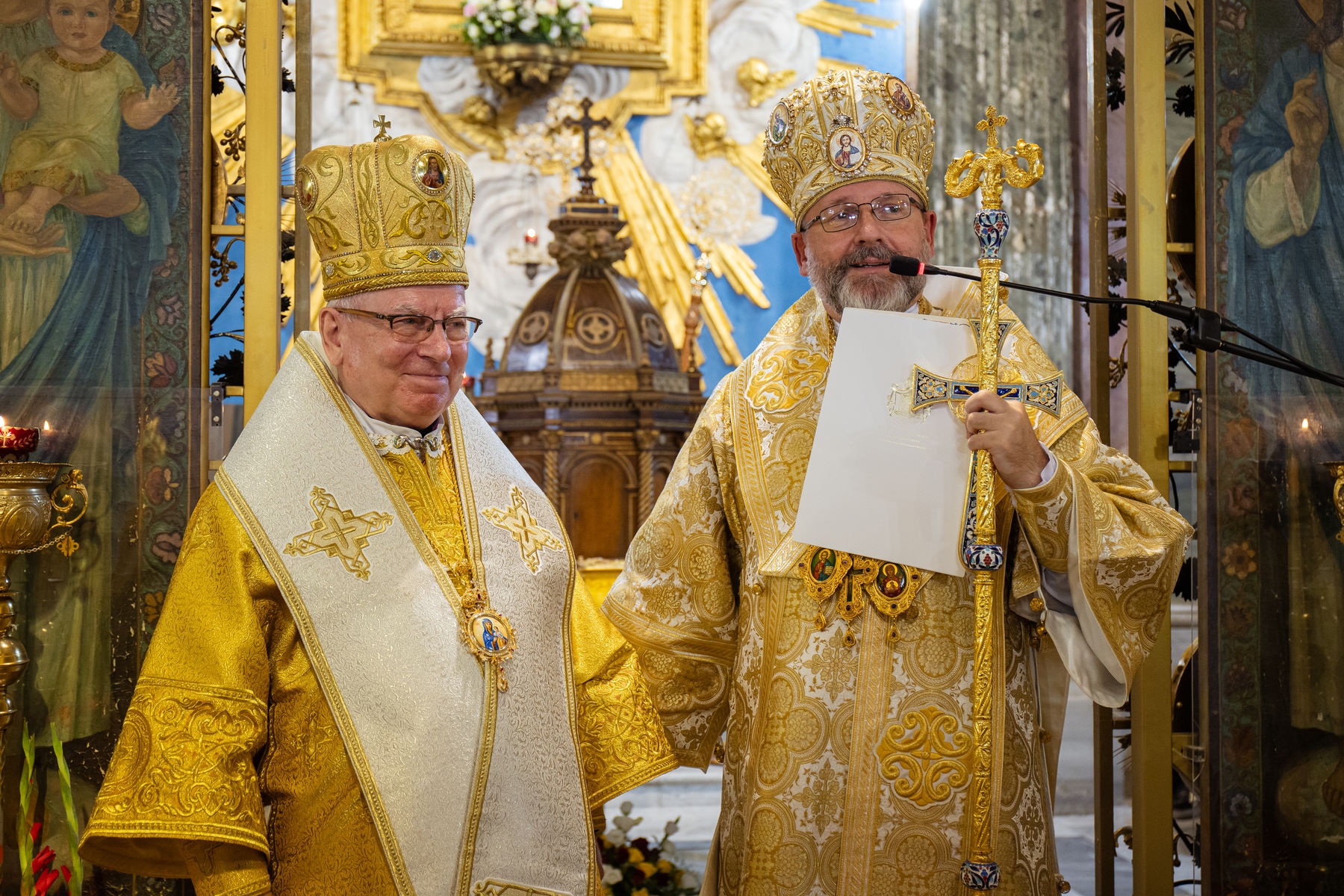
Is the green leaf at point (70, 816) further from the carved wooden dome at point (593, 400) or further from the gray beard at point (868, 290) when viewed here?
the carved wooden dome at point (593, 400)

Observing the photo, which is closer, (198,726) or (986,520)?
(198,726)

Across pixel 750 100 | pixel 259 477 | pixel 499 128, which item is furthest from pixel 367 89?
pixel 259 477

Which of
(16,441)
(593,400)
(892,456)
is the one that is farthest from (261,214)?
(593,400)

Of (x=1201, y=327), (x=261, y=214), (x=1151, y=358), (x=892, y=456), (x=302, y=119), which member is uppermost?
(x=302, y=119)

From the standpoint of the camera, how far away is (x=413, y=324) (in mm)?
2250

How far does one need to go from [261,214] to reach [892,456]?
1.92 metres

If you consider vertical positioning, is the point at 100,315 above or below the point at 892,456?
above

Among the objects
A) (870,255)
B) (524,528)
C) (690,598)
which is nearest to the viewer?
(524,528)

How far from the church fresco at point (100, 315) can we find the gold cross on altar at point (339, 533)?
1293 mm

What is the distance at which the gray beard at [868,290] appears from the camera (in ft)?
8.48

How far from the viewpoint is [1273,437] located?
3.42 metres

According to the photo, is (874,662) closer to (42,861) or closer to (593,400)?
(42,861)

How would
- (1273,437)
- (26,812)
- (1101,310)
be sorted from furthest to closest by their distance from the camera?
(1101,310) < (1273,437) < (26,812)

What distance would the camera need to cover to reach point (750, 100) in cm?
924
